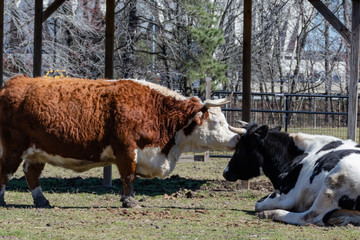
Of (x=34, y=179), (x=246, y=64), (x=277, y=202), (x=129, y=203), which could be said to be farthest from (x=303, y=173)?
(x=34, y=179)

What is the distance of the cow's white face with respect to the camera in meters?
8.92

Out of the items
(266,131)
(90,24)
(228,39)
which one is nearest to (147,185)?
(266,131)

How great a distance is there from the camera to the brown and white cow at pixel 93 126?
27.5 ft

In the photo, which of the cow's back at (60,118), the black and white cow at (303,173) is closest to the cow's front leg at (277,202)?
the black and white cow at (303,173)

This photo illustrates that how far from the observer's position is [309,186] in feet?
23.7

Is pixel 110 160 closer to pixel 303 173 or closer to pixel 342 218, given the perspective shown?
pixel 303 173

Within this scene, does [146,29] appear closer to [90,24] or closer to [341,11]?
[90,24]

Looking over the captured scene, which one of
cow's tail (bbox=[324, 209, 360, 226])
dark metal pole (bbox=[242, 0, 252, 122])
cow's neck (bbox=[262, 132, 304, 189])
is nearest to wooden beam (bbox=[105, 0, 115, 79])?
dark metal pole (bbox=[242, 0, 252, 122])

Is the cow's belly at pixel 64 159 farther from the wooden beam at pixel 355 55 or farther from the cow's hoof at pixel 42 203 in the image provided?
the wooden beam at pixel 355 55

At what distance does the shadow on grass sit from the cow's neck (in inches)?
92.4

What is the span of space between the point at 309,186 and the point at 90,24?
15927mm

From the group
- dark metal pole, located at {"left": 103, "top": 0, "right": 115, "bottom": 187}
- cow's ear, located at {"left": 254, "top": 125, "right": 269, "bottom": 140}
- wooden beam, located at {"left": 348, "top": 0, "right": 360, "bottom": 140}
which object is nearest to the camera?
cow's ear, located at {"left": 254, "top": 125, "right": 269, "bottom": 140}

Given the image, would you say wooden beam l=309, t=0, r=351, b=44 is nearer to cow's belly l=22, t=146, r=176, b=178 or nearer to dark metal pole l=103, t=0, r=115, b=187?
cow's belly l=22, t=146, r=176, b=178

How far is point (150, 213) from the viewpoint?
301 inches
